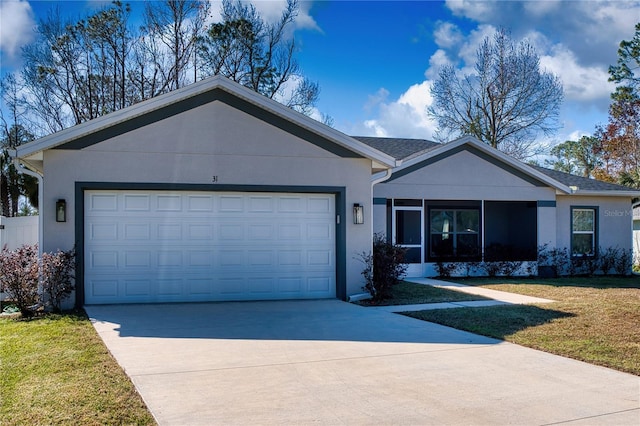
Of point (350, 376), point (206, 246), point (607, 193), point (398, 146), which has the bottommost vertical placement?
point (350, 376)

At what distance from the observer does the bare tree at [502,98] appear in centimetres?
3156

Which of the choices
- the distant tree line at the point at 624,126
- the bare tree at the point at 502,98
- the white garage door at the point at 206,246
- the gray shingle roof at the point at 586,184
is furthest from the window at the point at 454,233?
the distant tree line at the point at 624,126

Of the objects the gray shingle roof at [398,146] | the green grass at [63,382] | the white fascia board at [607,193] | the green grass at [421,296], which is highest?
the gray shingle roof at [398,146]

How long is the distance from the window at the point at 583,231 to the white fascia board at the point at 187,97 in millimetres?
10168

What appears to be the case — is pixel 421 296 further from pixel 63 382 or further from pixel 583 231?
pixel 583 231


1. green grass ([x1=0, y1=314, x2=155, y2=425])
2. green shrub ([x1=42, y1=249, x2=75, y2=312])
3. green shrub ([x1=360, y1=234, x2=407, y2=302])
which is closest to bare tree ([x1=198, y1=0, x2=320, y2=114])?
green shrub ([x1=360, y1=234, x2=407, y2=302])

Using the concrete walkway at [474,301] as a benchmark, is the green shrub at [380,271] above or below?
above

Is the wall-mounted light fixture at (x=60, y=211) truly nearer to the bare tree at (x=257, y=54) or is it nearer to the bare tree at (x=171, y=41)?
the bare tree at (x=171, y=41)

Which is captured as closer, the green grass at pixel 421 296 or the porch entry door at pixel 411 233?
the green grass at pixel 421 296

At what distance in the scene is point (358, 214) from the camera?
12445mm

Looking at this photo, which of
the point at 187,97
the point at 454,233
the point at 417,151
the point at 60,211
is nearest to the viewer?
the point at 60,211

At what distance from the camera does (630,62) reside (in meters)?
33.2

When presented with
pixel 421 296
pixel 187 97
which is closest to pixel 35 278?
pixel 187 97

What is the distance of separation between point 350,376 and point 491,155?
1354 centimetres
